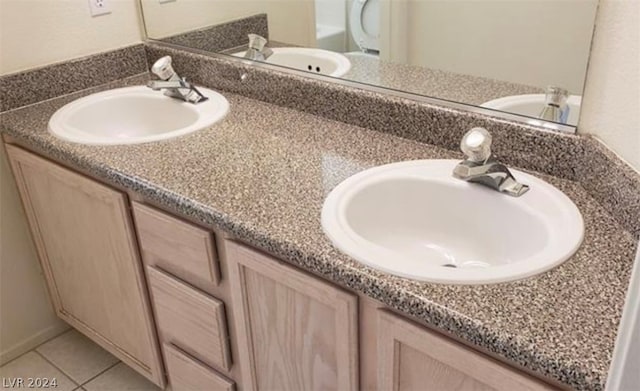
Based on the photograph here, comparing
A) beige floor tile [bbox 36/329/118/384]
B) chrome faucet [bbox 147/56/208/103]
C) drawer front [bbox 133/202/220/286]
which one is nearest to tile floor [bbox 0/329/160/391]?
beige floor tile [bbox 36/329/118/384]

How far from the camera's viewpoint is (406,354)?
3.09 ft

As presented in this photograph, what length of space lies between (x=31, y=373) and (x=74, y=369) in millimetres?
133

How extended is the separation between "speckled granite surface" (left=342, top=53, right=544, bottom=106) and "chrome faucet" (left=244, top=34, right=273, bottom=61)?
299mm

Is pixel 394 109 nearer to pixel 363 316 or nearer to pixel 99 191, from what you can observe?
pixel 363 316

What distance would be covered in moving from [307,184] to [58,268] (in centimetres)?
102

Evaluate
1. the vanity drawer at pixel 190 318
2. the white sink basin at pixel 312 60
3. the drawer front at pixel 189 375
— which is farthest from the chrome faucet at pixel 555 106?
the drawer front at pixel 189 375

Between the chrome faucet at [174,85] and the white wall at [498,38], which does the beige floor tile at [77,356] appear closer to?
the chrome faucet at [174,85]

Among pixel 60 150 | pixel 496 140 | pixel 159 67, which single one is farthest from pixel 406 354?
pixel 159 67

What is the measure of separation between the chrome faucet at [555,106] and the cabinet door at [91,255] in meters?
0.97

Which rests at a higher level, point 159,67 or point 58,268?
point 159,67

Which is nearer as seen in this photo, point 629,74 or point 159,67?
point 629,74

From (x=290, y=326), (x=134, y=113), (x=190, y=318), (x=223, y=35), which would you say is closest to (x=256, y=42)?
(x=223, y=35)

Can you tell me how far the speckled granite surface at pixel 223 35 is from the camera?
1769 mm

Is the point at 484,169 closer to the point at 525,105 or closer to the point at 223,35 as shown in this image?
the point at 525,105
